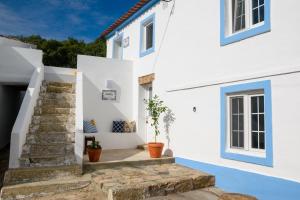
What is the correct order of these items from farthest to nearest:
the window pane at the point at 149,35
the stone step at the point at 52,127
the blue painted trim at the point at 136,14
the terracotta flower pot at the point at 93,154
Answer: the window pane at the point at 149,35 < the blue painted trim at the point at 136,14 < the stone step at the point at 52,127 < the terracotta flower pot at the point at 93,154

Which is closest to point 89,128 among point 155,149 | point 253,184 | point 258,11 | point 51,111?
point 51,111

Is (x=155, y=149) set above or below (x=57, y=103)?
below

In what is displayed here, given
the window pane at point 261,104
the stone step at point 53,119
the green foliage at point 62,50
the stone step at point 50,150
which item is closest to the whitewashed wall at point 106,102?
the stone step at point 53,119

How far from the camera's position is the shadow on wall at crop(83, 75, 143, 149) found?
Answer: 9766mm

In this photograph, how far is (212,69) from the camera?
6809 millimetres

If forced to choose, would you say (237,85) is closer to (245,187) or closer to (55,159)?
(245,187)

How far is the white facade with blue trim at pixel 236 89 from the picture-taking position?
16.2ft

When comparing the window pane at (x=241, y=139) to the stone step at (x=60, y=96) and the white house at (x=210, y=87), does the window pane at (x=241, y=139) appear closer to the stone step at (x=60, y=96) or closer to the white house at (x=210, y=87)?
the white house at (x=210, y=87)

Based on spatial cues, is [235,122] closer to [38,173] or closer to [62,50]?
[38,173]

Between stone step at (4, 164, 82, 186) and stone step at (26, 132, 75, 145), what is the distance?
1187mm

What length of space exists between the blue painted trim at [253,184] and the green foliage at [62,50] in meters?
24.4

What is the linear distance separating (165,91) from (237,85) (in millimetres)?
3297

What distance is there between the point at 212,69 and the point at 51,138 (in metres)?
5.06

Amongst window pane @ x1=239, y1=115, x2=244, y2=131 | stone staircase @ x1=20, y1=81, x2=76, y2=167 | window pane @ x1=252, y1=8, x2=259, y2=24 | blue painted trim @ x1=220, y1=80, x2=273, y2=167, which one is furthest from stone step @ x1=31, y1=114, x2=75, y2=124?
window pane @ x1=252, y1=8, x2=259, y2=24
